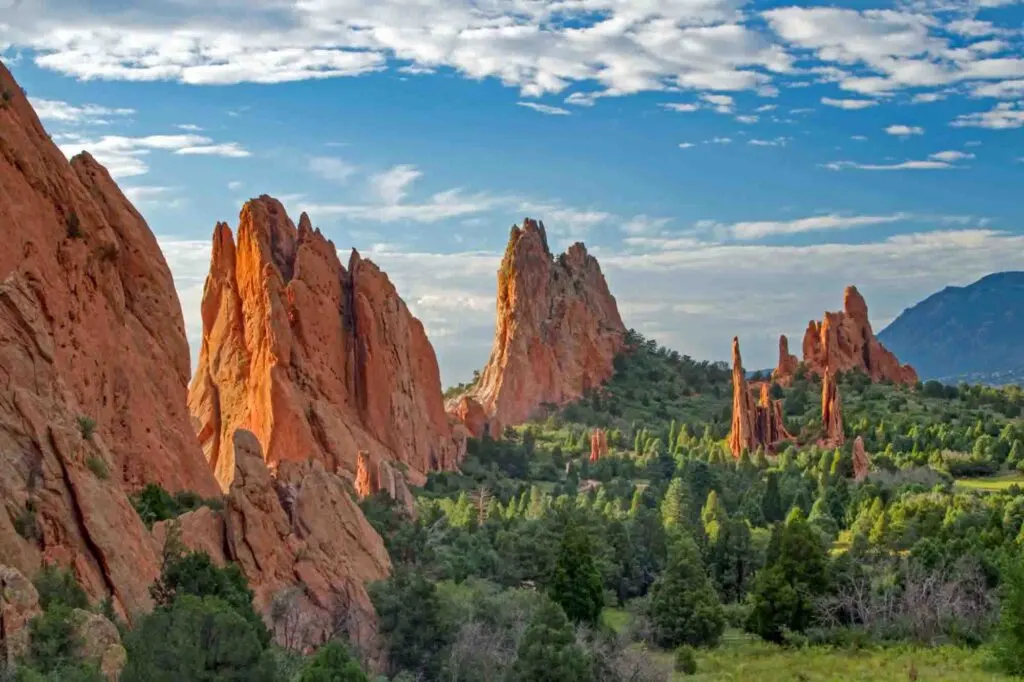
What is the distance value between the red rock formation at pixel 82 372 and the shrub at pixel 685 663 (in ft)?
61.3

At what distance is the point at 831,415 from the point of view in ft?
381

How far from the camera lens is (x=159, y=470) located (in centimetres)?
4509

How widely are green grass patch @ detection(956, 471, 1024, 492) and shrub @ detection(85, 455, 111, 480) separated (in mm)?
69629

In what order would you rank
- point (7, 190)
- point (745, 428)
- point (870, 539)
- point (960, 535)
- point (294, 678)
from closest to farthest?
point (294, 678) → point (7, 190) → point (960, 535) → point (870, 539) → point (745, 428)

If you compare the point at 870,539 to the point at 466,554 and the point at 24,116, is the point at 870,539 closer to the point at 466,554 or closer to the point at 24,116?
the point at 466,554

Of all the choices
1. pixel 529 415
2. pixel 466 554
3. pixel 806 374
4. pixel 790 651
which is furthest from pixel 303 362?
pixel 806 374

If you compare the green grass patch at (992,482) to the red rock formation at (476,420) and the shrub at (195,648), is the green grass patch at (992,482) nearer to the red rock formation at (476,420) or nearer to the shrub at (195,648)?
the red rock formation at (476,420)

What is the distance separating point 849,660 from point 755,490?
148ft

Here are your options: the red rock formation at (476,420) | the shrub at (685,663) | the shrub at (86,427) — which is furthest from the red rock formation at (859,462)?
the shrub at (86,427)

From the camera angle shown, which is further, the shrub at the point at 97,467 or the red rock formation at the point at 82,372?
the shrub at the point at 97,467

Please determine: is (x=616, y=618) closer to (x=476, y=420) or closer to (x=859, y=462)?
(x=859, y=462)

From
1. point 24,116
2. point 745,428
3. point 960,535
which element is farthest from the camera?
point 745,428

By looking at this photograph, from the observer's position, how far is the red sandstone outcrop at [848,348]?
149 m

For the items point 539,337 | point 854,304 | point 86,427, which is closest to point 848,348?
point 854,304
